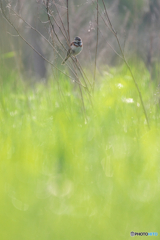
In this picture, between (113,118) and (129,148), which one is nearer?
(129,148)

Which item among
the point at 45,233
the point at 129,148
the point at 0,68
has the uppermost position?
the point at 0,68

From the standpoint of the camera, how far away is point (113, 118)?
2.84ft

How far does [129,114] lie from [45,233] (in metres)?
0.54

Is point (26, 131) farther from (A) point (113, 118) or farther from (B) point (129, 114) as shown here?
(B) point (129, 114)

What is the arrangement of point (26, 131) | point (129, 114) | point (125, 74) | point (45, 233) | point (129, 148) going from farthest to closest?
point (125, 74)
point (129, 114)
point (26, 131)
point (129, 148)
point (45, 233)

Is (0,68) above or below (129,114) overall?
above

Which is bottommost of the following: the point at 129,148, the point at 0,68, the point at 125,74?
the point at 129,148

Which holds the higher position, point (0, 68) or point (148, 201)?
point (0, 68)

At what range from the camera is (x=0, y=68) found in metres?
1.56

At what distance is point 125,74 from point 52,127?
2.32 feet

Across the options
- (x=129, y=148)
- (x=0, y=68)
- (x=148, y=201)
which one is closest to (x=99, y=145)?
(x=129, y=148)

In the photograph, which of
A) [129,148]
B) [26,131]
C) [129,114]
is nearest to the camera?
[129,148]

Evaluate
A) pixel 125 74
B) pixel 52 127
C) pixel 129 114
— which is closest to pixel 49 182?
pixel 52 127

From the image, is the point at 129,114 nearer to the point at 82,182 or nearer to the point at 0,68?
the point at 82,182
